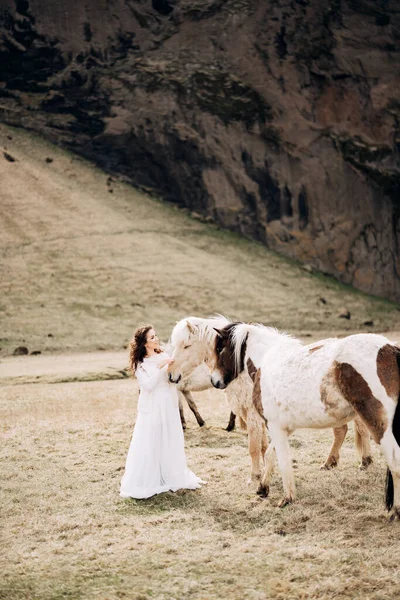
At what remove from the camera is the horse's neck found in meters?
7.36

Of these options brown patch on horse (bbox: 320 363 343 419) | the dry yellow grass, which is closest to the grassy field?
the dry yellow grass

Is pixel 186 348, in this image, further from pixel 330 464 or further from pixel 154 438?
pixel 330 464

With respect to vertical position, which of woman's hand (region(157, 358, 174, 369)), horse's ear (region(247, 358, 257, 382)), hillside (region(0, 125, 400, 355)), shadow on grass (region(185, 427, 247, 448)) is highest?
horse's ear (region(247, 358, 257, 382))

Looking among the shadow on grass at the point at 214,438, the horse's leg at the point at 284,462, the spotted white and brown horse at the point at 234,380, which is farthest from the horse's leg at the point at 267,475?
the shadow on grass at the point at 214,438

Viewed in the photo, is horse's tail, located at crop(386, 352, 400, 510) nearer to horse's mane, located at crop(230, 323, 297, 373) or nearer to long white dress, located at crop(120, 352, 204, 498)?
horse's mane, located at crop(230, 323, 297, 373)

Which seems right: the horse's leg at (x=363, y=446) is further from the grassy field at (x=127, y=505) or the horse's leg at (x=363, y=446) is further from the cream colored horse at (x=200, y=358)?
the cream colored horse at (x=200, y=358)

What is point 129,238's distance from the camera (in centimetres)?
3356

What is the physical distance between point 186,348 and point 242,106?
35.0m

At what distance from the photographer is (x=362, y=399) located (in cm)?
607

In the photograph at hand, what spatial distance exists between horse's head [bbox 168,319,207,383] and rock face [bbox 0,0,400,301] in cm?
3161

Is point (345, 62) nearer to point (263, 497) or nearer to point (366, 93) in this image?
point (366, 93)

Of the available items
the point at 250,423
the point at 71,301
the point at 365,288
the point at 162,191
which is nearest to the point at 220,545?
the point at 250,423

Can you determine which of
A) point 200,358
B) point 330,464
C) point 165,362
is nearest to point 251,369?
point 200,358

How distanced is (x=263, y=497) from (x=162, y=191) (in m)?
35.4
